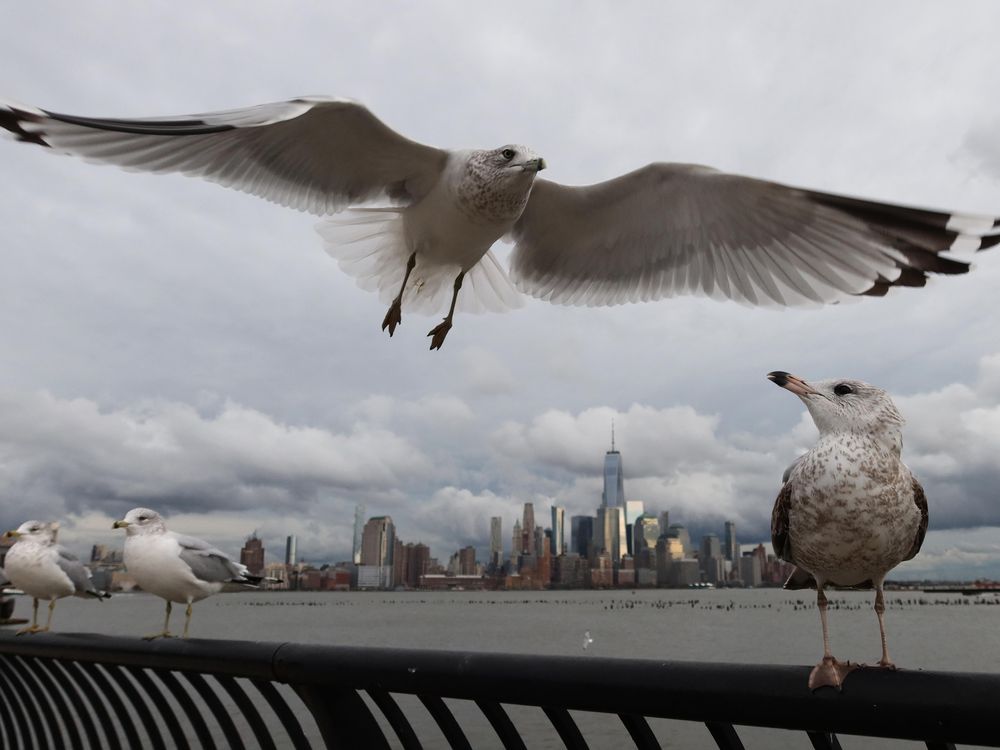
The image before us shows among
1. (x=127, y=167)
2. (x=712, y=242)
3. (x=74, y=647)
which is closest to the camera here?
(x=127, y=167)

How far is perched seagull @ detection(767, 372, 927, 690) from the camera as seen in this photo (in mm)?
1438

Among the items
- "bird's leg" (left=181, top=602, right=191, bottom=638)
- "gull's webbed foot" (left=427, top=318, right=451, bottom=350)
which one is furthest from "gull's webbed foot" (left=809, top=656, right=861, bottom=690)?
"bird's leg" (left=181, top=602, right=191, bottom=638)

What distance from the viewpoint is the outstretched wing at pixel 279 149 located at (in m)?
2.27

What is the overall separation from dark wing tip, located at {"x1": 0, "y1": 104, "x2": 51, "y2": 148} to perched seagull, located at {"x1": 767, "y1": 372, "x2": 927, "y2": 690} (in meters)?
1.80

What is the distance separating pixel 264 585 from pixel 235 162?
9.24ft

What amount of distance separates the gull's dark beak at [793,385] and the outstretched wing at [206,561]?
3.76 meters

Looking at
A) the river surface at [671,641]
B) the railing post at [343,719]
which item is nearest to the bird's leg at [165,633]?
the railing post at [343,719]

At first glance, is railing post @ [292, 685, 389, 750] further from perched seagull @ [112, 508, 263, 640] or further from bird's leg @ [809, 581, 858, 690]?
perched seagull @ [112, 508, 263, 640]

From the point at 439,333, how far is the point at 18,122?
1213 millimetres

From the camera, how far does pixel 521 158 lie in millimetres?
2758

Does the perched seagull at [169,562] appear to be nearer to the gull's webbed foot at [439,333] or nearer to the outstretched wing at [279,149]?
the outstretched wing at [279,149]

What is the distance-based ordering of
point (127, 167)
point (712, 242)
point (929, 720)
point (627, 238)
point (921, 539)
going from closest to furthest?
point (929, 720) < point (921, 539) < point (127, 167) < point (712, 242) < point (627, 238)


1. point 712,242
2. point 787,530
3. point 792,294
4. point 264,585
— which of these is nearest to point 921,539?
point 787,530

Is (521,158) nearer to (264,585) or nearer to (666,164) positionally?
(666,164)
